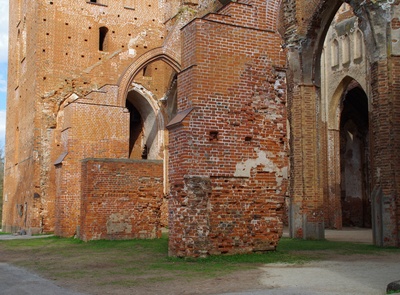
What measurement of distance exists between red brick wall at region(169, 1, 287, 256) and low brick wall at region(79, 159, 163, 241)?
4.78m

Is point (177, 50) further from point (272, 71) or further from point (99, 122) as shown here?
point (272, 71)

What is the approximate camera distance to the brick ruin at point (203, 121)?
8.80 metres

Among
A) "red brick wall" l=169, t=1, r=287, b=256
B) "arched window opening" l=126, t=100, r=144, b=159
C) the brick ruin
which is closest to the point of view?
"red brick wall" l=169, t=1, r=287, b=256

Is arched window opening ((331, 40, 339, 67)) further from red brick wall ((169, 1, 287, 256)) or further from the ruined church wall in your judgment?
red brick wall ((169, 1, 287, 256))

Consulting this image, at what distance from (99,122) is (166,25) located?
325 inches

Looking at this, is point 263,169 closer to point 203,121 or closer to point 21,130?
point 203,121

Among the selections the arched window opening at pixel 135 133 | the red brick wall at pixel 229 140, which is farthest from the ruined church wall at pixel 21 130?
the red brick wall at pixel 229 140

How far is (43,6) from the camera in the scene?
19.9 metres

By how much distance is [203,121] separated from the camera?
870cm

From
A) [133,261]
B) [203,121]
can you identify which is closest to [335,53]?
[203,121]

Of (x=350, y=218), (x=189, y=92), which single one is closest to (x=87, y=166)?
(x=189, y=92)

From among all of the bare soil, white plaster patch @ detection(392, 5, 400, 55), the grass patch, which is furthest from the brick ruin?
the bare soil

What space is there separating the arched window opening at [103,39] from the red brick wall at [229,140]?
1301 cm

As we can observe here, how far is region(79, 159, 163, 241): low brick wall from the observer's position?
1310 cm
